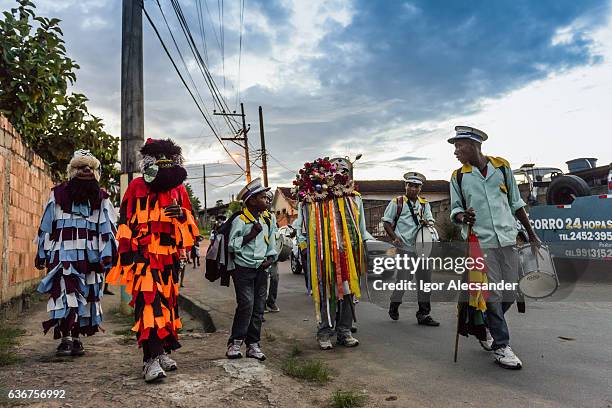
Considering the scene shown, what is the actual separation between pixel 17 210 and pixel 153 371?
16.5 feet

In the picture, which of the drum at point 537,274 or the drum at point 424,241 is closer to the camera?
the drum at point 537,274

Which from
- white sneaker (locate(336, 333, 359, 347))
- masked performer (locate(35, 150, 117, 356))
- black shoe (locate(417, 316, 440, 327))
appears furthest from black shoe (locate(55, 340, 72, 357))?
black shoe (locate(417, 316, 440, 327))

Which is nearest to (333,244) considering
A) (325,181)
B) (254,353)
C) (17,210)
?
(325,181)

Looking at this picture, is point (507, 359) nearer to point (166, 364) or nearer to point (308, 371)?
point (308, 371)

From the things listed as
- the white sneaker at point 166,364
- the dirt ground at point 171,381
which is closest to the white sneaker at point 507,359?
the dirt ground at point 171,381

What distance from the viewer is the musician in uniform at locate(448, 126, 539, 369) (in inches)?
188

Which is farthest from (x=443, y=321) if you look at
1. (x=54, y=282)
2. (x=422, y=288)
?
(x=54, y=282)

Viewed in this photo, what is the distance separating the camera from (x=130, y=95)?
8195mm

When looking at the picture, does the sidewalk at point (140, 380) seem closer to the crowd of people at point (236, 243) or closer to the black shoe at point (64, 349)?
the black shoe at point (64, 349)

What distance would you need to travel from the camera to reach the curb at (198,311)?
277 inches

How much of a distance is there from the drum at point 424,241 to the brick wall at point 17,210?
5.52 m

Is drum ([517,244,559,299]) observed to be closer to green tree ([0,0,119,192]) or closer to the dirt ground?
the dirt ground

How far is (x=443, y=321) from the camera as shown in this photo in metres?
6.99

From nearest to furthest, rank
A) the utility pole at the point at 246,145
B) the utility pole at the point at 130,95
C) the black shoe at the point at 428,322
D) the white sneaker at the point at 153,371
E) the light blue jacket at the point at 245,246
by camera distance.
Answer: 1. the white sneaker at the point at 153,371
2. the light blue jacket at the point at 245,246
3. the black shoe at the point at 428,322
4. the utility pole at the point at 130,95
5. the utility pole at the point at 246,145
